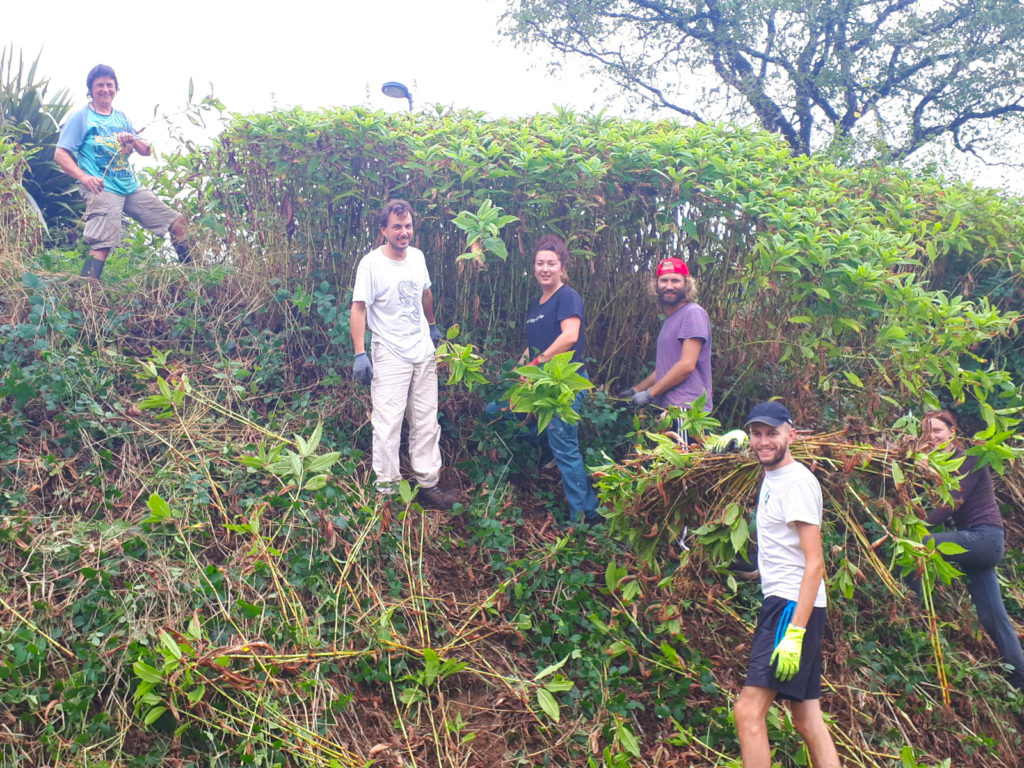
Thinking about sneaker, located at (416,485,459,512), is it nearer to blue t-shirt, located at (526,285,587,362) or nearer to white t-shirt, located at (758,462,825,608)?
blue t-shirt, located at (526,285,587,362)

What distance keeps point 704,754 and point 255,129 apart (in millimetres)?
4741

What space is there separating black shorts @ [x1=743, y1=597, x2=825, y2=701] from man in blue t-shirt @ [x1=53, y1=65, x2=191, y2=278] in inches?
195

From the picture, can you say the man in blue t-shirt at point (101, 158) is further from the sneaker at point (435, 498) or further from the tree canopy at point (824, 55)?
the tree canopy at point (824, 55)

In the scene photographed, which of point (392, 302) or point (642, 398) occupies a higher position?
point (392, 302)


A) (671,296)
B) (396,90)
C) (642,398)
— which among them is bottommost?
(642,398)

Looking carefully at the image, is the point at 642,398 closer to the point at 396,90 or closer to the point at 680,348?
the point at 680,348

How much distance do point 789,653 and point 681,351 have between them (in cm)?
216

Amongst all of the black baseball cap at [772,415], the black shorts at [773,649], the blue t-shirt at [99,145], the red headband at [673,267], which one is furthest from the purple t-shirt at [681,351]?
the blue t-shirt at [99,145]

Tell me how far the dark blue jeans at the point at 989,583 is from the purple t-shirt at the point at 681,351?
1.52 metres

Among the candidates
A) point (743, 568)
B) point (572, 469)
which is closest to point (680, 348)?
point (572, 469)

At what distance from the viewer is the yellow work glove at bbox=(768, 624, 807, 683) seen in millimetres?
3398

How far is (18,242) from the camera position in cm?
631

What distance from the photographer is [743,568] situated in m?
5.16

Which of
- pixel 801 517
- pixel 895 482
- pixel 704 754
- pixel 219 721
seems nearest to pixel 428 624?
pixel 219 721
